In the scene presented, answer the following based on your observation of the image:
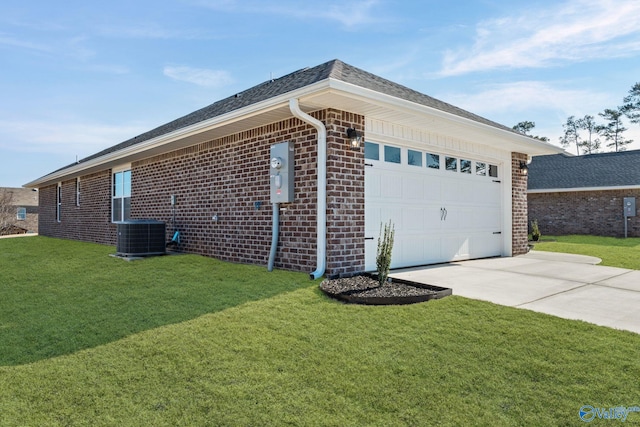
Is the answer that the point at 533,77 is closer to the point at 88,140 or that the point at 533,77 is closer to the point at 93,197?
the point at 93,197

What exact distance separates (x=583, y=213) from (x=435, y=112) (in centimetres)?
1605

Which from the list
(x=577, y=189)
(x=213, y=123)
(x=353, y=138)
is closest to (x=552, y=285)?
(x=353, y=138)

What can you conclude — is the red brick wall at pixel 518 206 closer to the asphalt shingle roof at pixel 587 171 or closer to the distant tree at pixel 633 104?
the asphalt shingle roof at pixel 587 171

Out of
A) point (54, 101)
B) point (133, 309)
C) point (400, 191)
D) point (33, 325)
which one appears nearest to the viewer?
point (33, 325)

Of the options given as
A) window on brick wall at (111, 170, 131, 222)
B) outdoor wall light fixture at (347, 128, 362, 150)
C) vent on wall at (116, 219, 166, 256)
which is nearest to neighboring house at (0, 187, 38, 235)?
window on brick wall at (111, 170, 131, 222)

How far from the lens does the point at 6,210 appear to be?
34094mm

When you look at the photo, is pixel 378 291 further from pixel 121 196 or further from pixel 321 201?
pixel 121 196

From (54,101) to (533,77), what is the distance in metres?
16.1

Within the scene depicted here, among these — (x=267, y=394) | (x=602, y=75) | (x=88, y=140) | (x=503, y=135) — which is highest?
(x=602, y=75)

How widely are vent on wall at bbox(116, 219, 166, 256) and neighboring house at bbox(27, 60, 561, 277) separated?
2.63 feet

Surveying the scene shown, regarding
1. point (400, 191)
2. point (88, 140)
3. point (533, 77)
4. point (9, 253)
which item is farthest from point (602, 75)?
point (88, 140)

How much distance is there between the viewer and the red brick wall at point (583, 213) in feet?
57.6

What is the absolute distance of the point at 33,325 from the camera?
168 inches

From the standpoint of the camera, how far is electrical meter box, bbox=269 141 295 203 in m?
6.38
